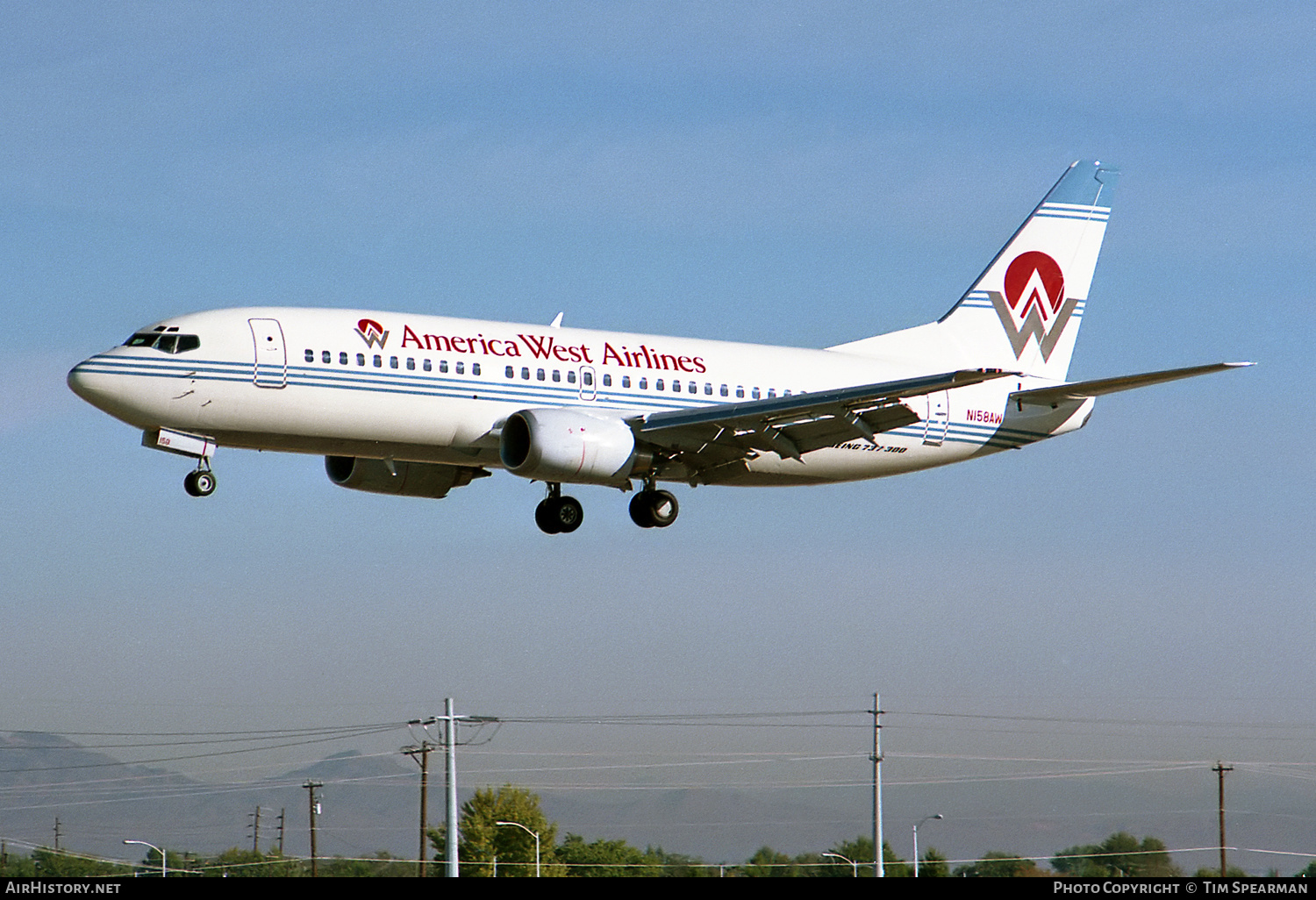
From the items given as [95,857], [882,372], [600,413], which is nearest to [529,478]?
[600,413]

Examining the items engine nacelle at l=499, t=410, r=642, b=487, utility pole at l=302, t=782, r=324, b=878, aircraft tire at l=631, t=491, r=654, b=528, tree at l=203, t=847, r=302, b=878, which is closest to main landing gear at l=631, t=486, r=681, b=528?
aircraft tire at l=631, t=491, r=654, b=528

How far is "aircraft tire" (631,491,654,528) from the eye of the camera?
39.7 metres

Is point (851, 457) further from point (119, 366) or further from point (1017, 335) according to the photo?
point (119, 366)

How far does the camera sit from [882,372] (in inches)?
1715

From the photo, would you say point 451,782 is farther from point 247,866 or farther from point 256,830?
point 256,830

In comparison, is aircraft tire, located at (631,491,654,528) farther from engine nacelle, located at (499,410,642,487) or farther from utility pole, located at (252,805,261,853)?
utility pole, located at (252,805,261,853)

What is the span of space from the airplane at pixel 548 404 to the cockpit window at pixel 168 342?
0.16 feet

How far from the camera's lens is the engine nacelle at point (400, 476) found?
4066cm

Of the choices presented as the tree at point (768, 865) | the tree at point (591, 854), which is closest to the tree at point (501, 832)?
the tree at point (591, 854)

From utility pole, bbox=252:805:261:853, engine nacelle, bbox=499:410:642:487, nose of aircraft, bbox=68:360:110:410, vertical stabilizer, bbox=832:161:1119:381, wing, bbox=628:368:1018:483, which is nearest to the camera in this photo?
nose of aircraft, bbox=68:360:110:410

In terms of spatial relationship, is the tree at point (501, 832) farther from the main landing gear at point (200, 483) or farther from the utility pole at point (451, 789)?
the main landing gear at point (200, 483)

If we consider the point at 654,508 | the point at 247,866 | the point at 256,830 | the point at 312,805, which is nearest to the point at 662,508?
the point at 654,508

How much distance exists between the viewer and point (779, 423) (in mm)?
37812

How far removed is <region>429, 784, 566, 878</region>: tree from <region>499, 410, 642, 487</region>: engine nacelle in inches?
981
